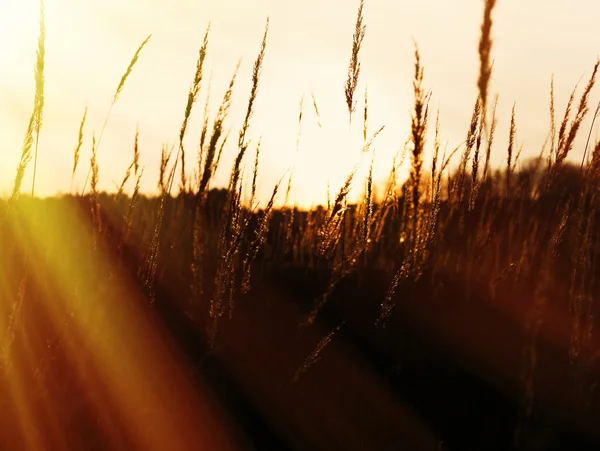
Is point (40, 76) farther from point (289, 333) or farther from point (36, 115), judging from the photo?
point (289, 333)

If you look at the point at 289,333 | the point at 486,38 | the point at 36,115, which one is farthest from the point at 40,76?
the point at 486,38

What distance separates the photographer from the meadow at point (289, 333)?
5.25 feet

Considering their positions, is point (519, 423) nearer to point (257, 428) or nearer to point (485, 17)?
point (257, 428)

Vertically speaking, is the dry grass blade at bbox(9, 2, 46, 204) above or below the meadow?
above

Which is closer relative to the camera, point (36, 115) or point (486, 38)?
point (36, 115)

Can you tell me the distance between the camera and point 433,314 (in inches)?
88.0

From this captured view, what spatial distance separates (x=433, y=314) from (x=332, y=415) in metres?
0.66

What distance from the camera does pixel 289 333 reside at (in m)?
2.04

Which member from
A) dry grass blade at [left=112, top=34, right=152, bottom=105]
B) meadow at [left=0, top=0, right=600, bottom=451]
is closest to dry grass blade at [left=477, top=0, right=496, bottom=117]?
meadow at [left=0, top=0, right=600, bottom=451]

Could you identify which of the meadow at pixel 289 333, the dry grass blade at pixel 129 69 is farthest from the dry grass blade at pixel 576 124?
the dry grass blade at pixel 129 69

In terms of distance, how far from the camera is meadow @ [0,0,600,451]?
5.25 ft

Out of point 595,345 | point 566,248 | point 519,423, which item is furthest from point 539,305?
point 566,248

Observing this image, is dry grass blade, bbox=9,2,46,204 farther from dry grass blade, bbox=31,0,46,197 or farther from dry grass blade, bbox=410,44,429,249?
dry grass blade, bbox=410,44,429,249

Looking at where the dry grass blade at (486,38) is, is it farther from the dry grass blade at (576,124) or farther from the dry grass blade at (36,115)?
the dry grass blade at (36,115)
